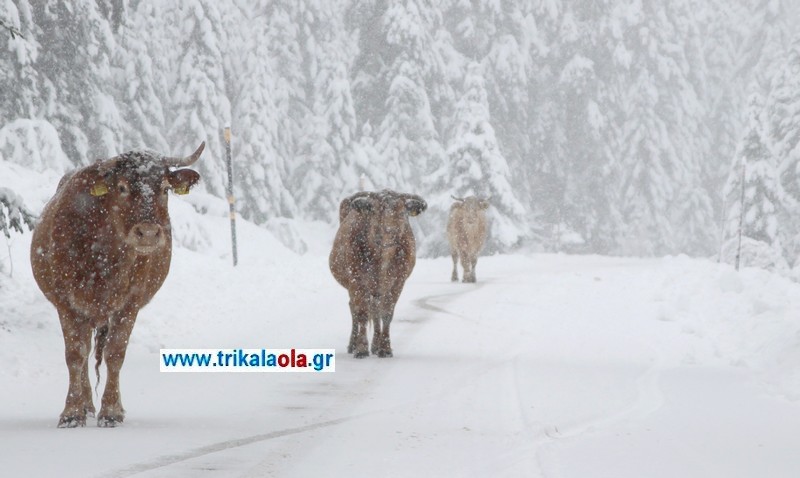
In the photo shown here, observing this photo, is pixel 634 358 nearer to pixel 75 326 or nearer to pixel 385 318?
pixel 385 318

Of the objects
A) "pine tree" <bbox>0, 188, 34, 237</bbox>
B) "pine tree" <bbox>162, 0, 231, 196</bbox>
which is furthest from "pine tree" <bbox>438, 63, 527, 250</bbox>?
"pine tree" <bbox>0, 188, 34, 237</bbox>

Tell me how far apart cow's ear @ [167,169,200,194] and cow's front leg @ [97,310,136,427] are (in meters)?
1.05

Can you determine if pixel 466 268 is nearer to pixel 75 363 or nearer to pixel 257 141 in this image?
pixel 75 363

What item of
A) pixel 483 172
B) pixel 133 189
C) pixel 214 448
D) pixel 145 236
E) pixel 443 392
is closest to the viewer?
pixel 214 448

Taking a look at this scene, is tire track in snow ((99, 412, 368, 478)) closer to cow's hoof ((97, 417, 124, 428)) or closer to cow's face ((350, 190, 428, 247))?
cow's hoof ((97, 417, 124, 428))

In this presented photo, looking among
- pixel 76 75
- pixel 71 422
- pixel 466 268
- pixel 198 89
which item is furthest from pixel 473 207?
pixel 71 422

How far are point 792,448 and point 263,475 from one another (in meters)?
3.43

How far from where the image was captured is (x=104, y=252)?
662cm

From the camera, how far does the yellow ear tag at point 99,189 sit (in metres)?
6.33

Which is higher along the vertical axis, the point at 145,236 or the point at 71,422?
the point at 145,236

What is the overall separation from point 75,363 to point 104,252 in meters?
0.85

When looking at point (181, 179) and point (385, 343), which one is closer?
point (181, 179)

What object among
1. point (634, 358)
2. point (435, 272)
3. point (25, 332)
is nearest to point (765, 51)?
point (435, 272)

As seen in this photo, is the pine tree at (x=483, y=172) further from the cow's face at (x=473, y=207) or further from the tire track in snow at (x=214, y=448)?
the tire track in snow at (x=214, y=448)
